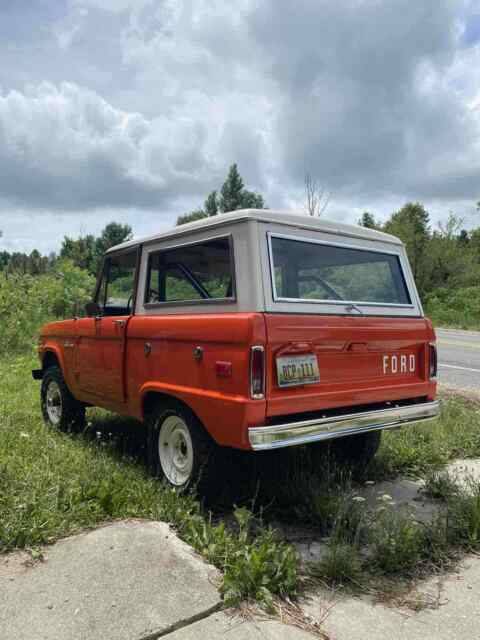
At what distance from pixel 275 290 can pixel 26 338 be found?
10.6 meters

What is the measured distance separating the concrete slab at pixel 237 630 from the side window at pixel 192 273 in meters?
1.87

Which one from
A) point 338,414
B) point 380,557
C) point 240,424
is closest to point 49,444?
point 240,424

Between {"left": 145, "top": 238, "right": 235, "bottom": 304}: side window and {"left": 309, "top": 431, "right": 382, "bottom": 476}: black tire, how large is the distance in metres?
1.76

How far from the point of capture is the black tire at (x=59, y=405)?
18.8 feet

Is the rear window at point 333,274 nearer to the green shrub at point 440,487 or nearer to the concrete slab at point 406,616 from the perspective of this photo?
the green shrub at point 440,487

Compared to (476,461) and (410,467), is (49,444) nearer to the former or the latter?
(410,467)

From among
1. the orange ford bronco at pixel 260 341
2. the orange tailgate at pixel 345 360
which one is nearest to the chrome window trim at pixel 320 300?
the orange ford bronco at pixel 260 341

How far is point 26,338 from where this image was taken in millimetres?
12695

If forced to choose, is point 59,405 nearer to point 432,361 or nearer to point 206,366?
point 206,366

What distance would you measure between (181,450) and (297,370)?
1186mm

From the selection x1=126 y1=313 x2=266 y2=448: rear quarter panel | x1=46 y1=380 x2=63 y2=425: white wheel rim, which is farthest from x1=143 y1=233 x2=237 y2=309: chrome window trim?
x1=46 y1=380 x2=63 y2=425: white wheel rim

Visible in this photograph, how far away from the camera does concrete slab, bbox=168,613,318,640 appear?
237 cm

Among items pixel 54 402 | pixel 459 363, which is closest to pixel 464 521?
pixel 54 402

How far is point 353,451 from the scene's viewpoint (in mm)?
4812
